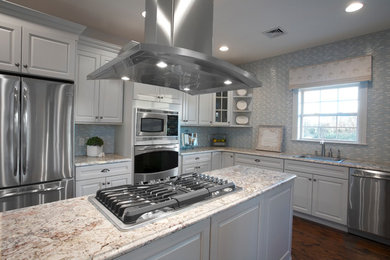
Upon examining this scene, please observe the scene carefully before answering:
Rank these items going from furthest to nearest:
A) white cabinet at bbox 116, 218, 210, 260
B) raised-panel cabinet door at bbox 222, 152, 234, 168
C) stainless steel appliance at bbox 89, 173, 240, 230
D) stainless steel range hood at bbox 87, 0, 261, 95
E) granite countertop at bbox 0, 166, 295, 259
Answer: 1. raised-panel cabinet door at bbox 222, 152, 234, 168
2. stainless steel range hood at bbox 87, 0, 261, 95
3. stainless steel appliance at bbox 89, 173, 240, 230
4. white cabinet at bbox 116, 218, 210, 260
5. granite countertop at bbox 0, 166, 295, 259

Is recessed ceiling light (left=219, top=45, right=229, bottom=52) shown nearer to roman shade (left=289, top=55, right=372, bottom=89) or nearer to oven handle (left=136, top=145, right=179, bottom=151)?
roman shade (left=289, top=55, right=372, bottom=89)

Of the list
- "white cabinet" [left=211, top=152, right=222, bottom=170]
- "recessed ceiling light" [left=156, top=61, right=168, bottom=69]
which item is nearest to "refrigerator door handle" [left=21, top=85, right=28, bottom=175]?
"recessed ceiling light" [left=156, top=61, right=168, bottom=69]

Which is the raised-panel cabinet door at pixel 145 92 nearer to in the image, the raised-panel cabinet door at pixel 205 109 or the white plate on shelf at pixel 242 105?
the raised-panel cabinet door at pixel 205 109

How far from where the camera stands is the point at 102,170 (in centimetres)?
258

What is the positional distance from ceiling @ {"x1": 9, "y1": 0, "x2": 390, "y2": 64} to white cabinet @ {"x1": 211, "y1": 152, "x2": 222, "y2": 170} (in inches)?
80.5

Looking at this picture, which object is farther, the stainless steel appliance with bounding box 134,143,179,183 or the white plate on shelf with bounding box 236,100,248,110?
the white plate on shelf with bounding box 236,100,248,110

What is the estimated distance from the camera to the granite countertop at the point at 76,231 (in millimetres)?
738

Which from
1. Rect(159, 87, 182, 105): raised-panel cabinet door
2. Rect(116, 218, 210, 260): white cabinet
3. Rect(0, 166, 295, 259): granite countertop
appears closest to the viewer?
Rect(0, 166, 295, 259): granite countertop

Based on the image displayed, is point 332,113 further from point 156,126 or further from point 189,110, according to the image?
point 156,126

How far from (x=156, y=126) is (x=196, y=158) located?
1.08m

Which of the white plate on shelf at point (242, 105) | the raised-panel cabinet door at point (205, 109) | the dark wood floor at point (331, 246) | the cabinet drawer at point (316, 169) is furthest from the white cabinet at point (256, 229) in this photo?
the white plate on shelf at point (242, 105)

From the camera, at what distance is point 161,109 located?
319 cm

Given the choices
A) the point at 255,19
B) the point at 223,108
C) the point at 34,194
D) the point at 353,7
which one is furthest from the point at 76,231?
the point at 223,108

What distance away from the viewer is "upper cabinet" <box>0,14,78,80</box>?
1.95 metres
